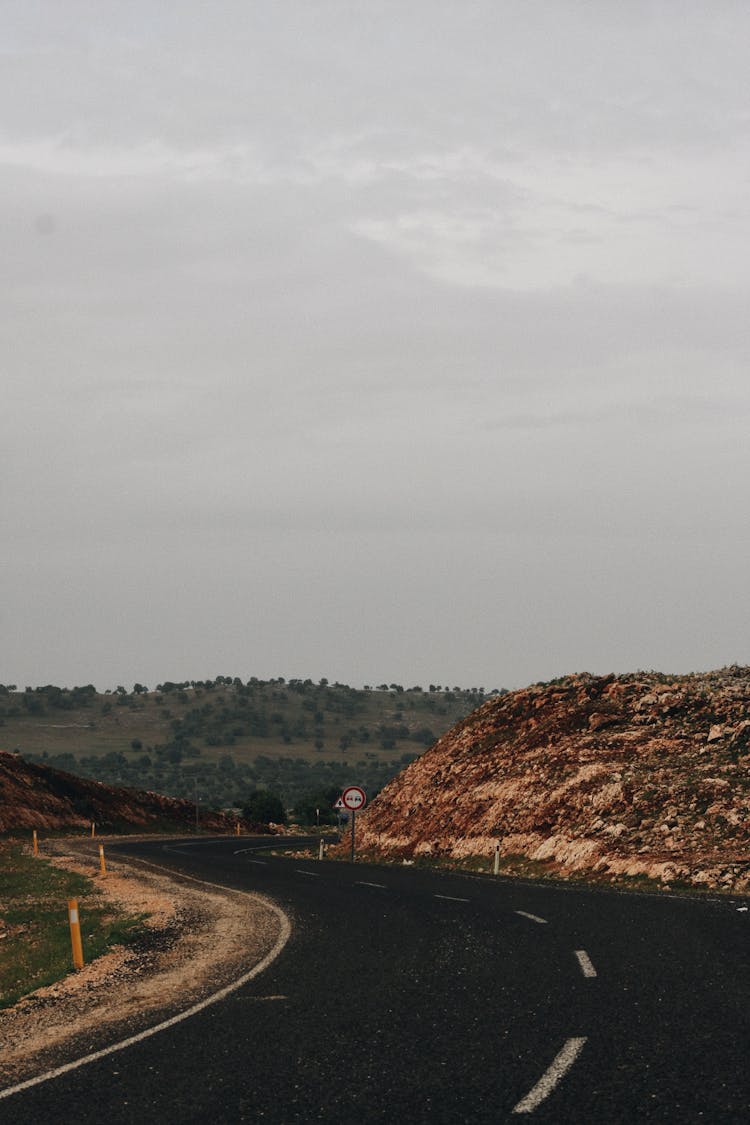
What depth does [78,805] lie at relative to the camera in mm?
92125

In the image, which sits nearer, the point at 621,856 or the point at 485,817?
the point at 621,856

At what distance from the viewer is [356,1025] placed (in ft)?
35.6

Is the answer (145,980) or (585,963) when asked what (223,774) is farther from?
(585,963)

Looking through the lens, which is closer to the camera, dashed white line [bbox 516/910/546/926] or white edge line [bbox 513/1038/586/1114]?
white edge line [bbox 513/1038/586/1114]

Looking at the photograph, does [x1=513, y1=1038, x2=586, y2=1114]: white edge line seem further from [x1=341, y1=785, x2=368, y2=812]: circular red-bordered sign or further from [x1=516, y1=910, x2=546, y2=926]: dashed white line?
[x1=341, y1=785, x2=368, y2=812]: circular red-bordered sign

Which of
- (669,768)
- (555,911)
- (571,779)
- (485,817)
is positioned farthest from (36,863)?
(555,911)

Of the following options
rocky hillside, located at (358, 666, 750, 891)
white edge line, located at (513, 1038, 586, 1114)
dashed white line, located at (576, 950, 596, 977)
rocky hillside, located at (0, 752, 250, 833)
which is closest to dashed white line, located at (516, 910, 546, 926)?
dashed white line, located at (576, 950, 596, 977)

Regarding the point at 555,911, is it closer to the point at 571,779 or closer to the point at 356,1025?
the point at 356,1025

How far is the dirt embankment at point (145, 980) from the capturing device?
36.4 ft

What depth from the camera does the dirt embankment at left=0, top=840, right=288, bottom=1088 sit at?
11.1 metres

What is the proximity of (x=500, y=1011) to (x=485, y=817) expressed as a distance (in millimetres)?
34749

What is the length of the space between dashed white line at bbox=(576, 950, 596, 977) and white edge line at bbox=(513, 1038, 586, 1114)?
3592mm

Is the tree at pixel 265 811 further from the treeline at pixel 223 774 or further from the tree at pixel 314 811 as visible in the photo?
the treeline at pixel 223 774

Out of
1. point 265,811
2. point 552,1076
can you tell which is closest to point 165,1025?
point 552,1076
